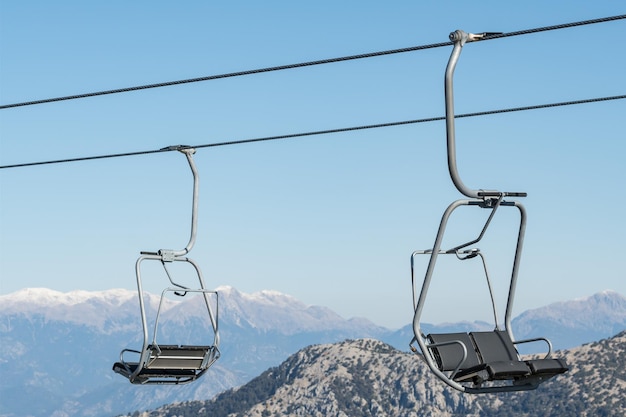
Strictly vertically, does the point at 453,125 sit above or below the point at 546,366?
above

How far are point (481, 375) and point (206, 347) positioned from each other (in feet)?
25.0

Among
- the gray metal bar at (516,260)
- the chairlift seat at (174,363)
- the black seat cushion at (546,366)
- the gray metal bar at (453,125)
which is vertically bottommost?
the black seat cushion at (546,366)

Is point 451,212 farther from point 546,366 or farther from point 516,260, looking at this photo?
point 546,366

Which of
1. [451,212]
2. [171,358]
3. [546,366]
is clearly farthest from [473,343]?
[171,358]

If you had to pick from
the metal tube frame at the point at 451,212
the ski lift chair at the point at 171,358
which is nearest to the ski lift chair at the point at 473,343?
the metal tube frame at the point at 451,212

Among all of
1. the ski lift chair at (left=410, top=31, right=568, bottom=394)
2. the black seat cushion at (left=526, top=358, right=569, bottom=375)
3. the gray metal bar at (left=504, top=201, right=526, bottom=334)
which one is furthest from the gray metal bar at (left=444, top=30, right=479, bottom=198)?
the black seat cushion at (left=526, top=358, right=569, bottom=375)

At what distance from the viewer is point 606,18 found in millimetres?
17234

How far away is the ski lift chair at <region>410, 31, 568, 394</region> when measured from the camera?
1457 centimetres

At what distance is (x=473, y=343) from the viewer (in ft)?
54.7

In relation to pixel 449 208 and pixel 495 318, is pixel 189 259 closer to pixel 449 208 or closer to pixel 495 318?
pixel 495 318

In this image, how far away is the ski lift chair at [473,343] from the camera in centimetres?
1457

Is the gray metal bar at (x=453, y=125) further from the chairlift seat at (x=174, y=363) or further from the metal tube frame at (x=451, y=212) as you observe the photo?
the chairlift seat at (x=174, y=363)

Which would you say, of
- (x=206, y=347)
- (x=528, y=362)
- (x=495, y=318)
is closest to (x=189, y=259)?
(x=206, y=347)

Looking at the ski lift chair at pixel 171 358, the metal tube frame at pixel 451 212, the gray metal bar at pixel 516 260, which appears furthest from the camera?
the ski lift chair at pixel 171 358
